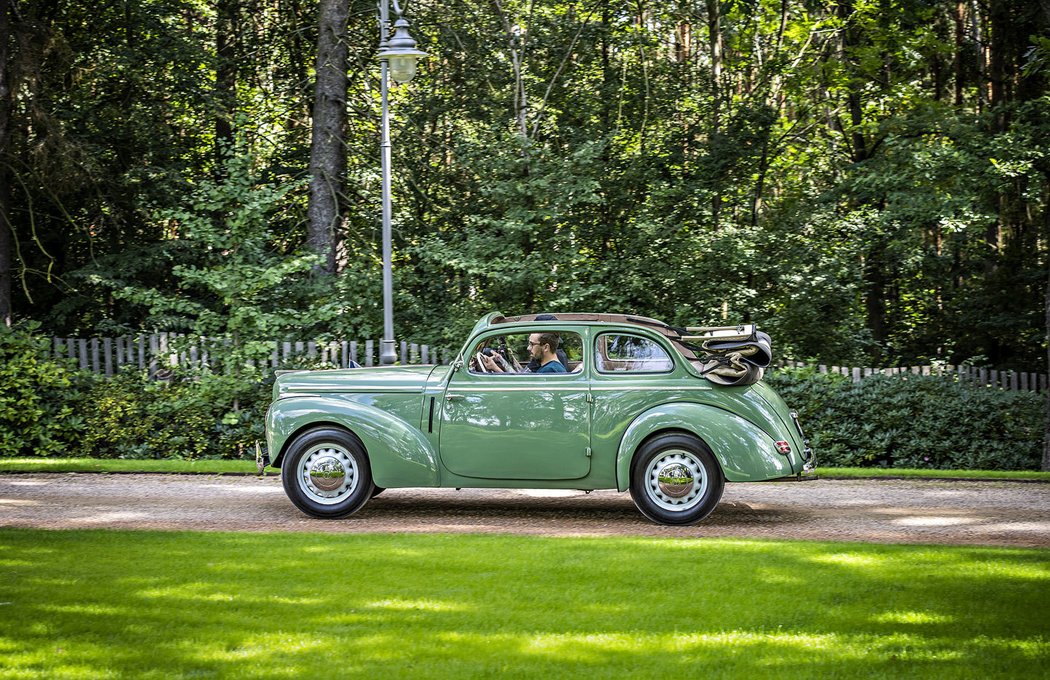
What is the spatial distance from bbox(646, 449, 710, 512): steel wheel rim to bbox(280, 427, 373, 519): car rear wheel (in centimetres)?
269

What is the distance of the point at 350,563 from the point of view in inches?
321

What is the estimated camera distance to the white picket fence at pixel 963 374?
16.8 meters

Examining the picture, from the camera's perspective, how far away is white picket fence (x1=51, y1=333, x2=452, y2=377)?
1689cm

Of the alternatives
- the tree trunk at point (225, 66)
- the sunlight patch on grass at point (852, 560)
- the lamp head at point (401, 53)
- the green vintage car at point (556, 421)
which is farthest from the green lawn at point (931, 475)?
the tree trunk at point (225, 66)

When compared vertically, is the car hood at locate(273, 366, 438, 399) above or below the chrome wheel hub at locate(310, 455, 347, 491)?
above

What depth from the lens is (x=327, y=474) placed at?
34.2 ft

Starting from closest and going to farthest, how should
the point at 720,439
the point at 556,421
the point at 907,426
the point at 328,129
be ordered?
1. the point at 720,439
2. the point at 556,421
3. the point at 907,426
4. the point at 328,129

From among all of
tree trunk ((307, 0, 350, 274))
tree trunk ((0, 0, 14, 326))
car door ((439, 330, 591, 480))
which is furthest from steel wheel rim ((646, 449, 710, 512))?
tree trunk ((0, 0, 14, 326))

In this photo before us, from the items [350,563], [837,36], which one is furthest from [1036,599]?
[837,36]

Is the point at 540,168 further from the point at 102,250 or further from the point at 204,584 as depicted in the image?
the point at 204,584

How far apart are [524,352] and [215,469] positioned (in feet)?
17.9

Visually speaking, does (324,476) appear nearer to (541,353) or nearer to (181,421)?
(541,353)

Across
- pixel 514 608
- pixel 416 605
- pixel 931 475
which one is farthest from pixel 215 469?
pixel 931 475

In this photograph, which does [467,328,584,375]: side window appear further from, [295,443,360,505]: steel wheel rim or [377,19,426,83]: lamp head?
[377,19,426,83]: lamp head
